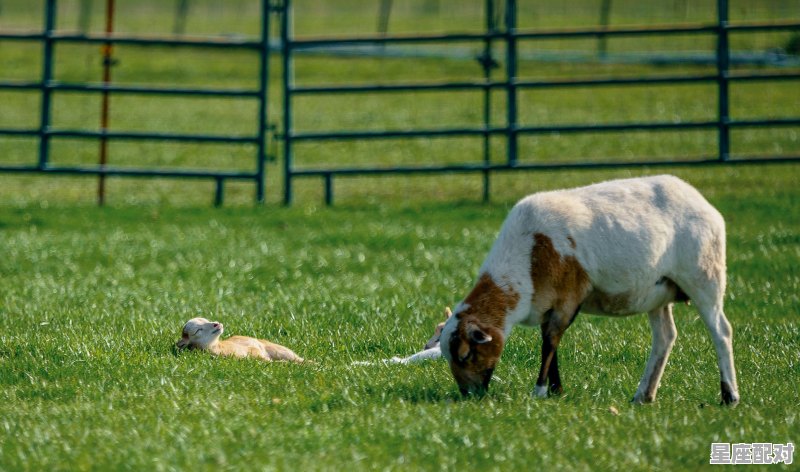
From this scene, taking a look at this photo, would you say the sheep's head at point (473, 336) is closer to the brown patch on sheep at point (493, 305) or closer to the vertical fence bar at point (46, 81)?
the brown patch on sheep at point (493, 305)

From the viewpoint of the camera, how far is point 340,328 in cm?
769

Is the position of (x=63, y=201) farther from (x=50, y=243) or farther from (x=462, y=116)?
(x=462, y=116)

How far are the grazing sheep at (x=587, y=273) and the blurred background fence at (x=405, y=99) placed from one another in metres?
7.34

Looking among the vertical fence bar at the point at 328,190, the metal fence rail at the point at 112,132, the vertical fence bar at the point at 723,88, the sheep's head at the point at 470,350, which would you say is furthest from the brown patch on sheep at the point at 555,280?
the metal fence rail at the point at 112,132

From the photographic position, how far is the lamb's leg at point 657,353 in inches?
237

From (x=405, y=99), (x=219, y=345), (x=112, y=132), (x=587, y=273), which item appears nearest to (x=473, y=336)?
(x=587, y=273)

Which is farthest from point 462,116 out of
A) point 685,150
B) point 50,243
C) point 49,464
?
point 49,464

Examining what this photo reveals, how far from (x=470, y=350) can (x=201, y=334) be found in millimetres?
1907

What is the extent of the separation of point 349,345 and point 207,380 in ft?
4.19

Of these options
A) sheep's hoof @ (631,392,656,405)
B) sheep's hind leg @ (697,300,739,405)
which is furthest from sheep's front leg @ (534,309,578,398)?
sheep's hind leg @ (697,300,739,405)

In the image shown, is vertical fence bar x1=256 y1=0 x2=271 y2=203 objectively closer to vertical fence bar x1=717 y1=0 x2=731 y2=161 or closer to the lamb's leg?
vertical fence bar x1=717 y1=0 x2=731 y2=161

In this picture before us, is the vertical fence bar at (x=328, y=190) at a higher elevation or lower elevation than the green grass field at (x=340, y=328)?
higher

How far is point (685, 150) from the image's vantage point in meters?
17.8

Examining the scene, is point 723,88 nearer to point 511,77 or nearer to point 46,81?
point 511,77
